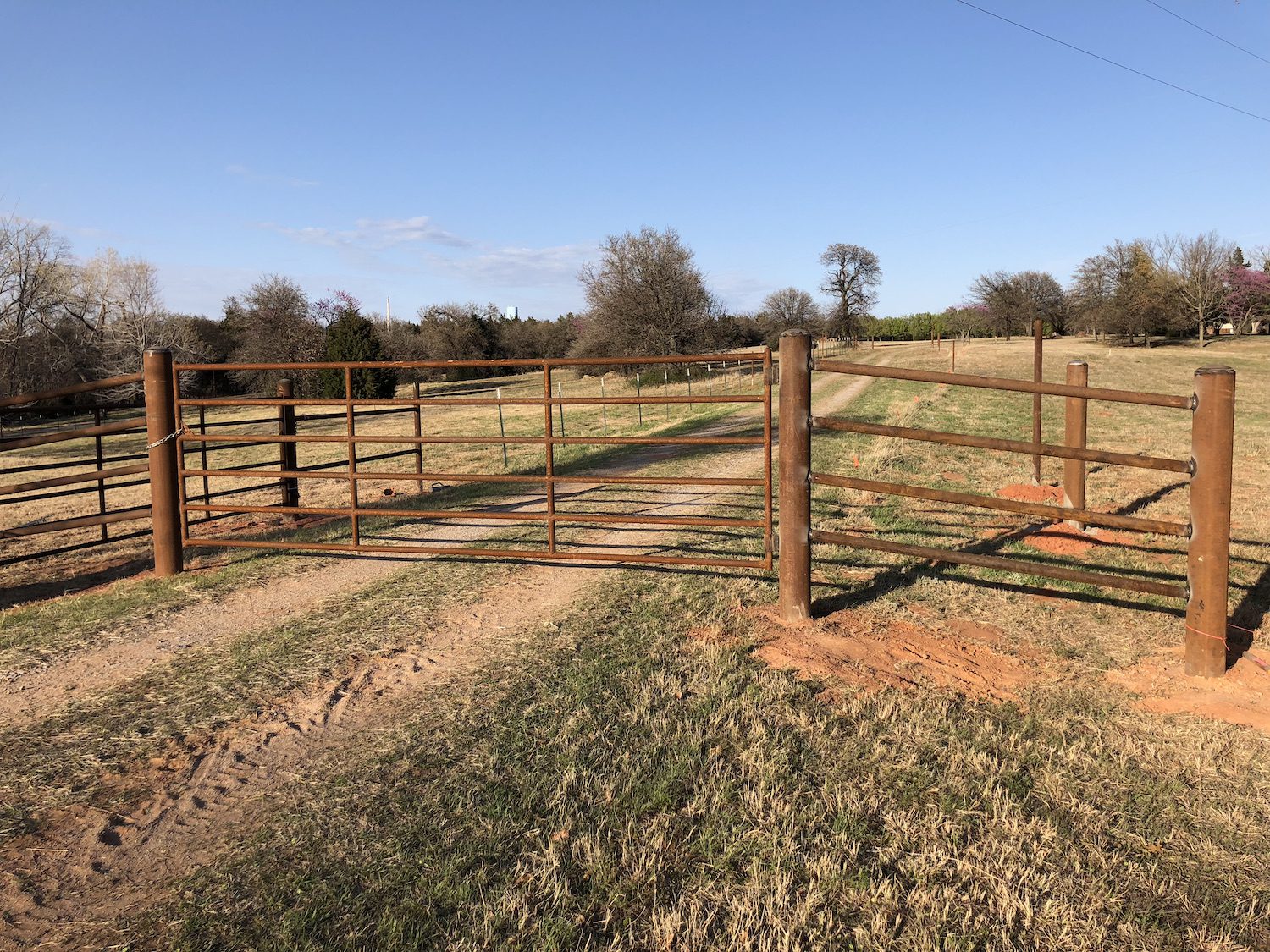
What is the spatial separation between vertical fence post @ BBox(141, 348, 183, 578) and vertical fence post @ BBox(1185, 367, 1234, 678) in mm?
7321

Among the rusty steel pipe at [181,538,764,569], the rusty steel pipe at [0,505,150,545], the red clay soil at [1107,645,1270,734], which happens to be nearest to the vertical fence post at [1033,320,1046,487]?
the rusty steel pipe at [181,538,764,569]

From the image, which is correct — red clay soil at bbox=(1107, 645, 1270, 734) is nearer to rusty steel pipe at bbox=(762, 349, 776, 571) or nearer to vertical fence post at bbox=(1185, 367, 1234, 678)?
vertical fence post at bbox=(1185, 367, 1234, 678)

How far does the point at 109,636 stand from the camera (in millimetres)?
5082

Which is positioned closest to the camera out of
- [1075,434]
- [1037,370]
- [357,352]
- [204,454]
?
[1075,434]

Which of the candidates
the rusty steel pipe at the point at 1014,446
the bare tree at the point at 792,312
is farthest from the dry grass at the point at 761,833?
Result: the bare tree at the point at 792,312

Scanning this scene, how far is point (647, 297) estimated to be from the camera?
41344 millimetres

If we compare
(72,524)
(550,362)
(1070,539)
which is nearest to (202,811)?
(550,362)

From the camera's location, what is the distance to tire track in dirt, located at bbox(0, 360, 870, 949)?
2479 millimetres

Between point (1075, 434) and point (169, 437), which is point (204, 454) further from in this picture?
point (1075, 434)

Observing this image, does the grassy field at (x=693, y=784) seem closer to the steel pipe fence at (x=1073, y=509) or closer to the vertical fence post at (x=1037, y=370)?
the steel pipe fence at (x=1073, y=509)

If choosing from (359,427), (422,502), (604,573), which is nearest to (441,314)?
(359,427)

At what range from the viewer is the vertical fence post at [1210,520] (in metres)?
3.85

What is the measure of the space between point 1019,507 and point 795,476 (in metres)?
1.26

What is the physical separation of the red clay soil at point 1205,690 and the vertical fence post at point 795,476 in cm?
170
